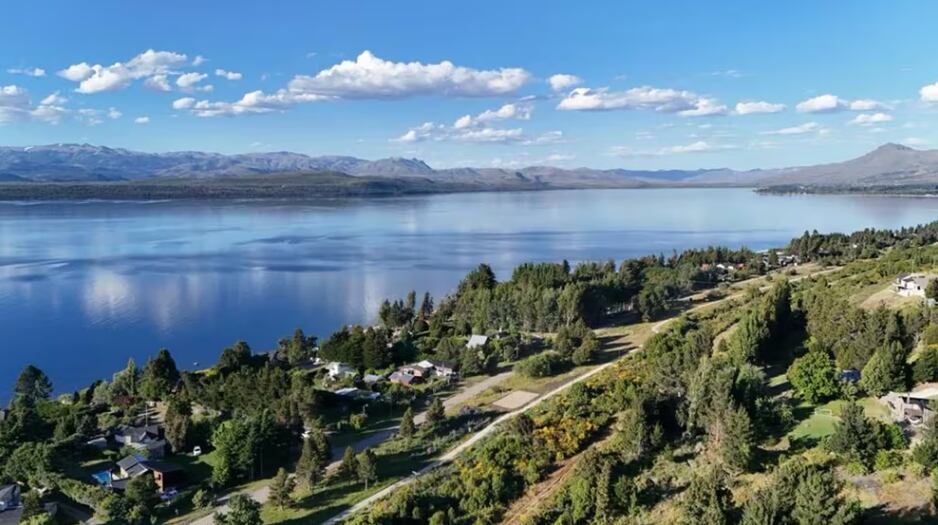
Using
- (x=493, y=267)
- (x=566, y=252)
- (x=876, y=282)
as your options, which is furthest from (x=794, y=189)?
(x=876, y=282)

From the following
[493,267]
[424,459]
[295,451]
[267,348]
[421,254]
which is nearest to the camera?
[424,459]

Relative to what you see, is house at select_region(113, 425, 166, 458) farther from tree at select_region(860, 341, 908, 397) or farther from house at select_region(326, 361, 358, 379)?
tree at select_region(860, 341, 908, 397)

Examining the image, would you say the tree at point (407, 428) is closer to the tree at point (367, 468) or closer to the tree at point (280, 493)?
the tree at point (367, 468)

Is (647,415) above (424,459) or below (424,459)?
above

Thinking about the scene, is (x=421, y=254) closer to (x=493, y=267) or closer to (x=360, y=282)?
(x=493, y=267)

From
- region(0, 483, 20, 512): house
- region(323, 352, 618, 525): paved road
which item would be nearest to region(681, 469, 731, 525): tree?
region(323, 352, 618, 525): paved road

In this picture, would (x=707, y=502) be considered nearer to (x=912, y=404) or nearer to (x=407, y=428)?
(x=912, y=404)
